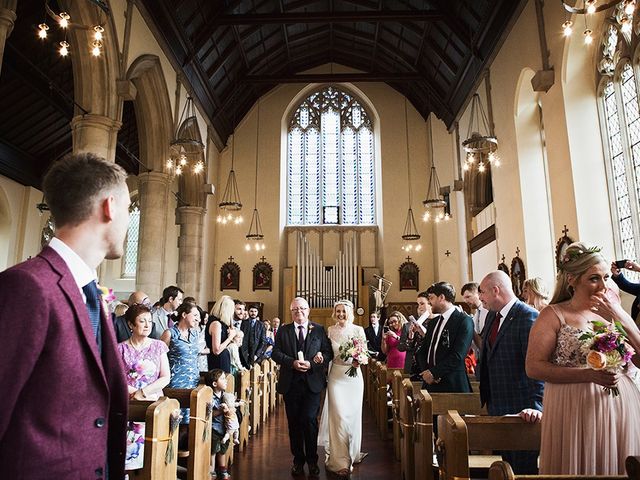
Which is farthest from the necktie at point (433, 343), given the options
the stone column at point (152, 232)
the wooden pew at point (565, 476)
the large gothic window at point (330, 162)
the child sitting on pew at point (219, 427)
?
the large gothic window at point (330, 162)

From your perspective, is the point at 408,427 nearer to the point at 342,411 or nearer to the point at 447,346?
the point at 447,346

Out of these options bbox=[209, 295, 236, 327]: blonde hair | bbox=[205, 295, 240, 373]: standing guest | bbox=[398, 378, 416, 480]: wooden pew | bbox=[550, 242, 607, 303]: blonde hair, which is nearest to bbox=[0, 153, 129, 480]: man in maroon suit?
bbox=[550, 242, 607, 303]: blonde hair

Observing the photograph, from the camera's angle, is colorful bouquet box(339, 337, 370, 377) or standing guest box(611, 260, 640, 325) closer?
standing guest box(611, 260, 640, 325)

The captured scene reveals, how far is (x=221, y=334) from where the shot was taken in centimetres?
536

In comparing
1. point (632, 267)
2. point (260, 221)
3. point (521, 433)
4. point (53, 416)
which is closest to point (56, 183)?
point (53, 416)

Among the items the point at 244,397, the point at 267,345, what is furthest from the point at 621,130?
the point at 267,345

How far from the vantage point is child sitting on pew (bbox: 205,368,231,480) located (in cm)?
421

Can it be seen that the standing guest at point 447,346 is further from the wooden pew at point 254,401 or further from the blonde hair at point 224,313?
the wooden pew at point 254,401

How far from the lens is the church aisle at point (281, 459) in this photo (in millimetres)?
4536

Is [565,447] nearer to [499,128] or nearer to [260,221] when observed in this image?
[499,128]

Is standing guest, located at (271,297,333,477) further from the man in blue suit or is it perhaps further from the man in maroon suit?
the man in maroon suit

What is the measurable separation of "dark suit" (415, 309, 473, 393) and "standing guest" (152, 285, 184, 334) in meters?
3.16

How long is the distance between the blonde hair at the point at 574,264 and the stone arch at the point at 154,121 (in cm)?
947

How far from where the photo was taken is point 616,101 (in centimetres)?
673
